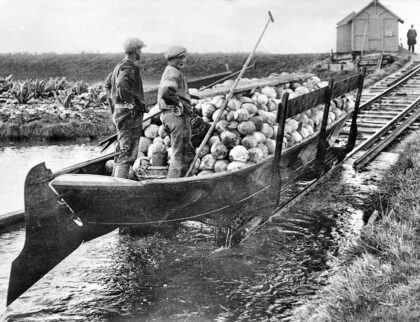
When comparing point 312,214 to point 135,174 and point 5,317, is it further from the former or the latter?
point 5,317

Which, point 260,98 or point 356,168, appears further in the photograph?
point 356,168

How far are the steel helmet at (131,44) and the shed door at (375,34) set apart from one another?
88.0 feet

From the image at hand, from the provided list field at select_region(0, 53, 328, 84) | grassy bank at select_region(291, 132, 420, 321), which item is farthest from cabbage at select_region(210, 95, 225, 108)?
field at select_region(0, 53, 328, 84)

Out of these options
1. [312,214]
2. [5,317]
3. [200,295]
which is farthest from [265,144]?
[5,317]

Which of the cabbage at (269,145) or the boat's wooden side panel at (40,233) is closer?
the boat's wooden side panel at (40,233)

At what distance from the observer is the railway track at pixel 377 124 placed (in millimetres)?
8867

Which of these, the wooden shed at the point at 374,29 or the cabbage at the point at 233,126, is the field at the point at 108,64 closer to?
the wooden shed at the point at 374,29

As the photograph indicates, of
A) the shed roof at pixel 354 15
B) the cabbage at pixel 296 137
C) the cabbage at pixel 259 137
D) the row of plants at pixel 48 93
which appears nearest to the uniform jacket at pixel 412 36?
the shed roof at pixel 354 15

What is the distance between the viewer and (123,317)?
4770mm

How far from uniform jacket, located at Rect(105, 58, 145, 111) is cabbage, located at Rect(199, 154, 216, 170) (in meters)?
1.02

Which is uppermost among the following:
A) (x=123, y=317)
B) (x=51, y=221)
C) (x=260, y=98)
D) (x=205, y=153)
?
(x=260, y=98)

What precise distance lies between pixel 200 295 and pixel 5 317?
1857 millimetres

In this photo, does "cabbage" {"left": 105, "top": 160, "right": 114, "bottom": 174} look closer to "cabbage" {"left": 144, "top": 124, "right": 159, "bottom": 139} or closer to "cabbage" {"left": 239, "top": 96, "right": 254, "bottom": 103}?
"cabbage" {"left": 144, "top": 124, "right": 159, "bottom": 139}

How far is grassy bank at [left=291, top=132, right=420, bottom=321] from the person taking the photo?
12.4ft
